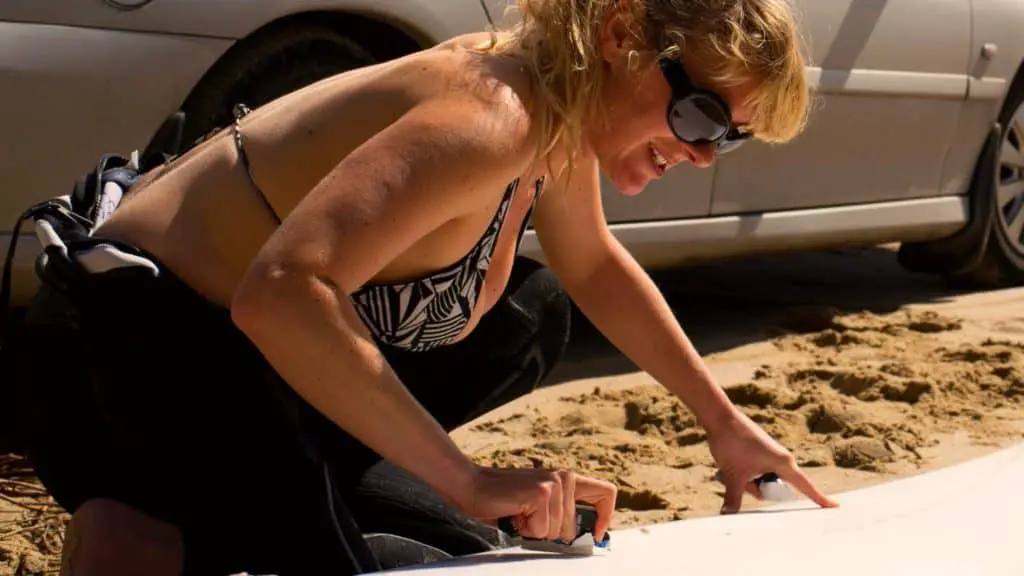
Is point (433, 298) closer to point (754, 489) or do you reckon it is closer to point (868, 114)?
point (754, 489)

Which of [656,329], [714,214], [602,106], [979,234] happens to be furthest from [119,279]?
[979,234]

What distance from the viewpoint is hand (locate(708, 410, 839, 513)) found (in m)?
2.38

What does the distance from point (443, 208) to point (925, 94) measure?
348 centimetres

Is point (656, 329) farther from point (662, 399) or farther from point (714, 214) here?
point (714, 214)

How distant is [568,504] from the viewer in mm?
1896

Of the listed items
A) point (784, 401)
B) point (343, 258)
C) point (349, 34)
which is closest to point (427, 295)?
point (343, 258)

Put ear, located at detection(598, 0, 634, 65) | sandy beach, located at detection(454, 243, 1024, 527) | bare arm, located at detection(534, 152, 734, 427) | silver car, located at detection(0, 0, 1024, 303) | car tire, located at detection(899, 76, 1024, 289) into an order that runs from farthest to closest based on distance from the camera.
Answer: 1. car tire, located at detection(899, 76, 1024, 289)
2. sandy beach, located at detection(454, 243, 1024, 527)
3. silver car, located at detection(0, 0, 1024, 303)
4. bare arm, located at detection(534, 152, 734, 427)
5. ear, located at detection(598, 0, 634, 65)

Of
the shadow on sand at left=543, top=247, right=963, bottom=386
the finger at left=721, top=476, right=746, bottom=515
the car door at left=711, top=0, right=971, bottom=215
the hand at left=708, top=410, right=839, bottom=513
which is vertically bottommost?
the shadow on sand at left=543, top=247, right=963, bottom=386

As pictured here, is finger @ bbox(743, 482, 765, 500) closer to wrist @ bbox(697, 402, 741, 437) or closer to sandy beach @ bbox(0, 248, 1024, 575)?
wrist @ bbox(697, 402, 741, 437)

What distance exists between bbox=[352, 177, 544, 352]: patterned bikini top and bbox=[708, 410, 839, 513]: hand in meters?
0.45

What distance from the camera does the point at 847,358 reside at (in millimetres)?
4582

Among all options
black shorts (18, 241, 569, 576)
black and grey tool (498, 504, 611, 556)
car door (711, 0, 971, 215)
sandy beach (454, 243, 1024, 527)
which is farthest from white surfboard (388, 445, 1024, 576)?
car door (711, 0, 971, 215)

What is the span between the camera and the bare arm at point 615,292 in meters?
2.49

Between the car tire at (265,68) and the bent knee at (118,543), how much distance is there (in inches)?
60.5
